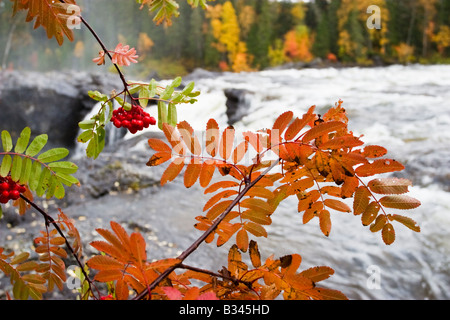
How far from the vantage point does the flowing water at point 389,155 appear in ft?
4.14

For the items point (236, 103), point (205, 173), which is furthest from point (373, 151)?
point (236, 103)

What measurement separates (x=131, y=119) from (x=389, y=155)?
172cm

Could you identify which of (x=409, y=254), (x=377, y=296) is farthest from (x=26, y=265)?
(x=409, y=254)

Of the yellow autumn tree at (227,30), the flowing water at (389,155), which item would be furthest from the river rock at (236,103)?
the yellow autumn tree at (227,30)

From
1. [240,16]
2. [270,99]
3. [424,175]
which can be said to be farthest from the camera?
[270,99]

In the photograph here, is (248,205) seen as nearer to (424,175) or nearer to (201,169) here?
(201,169)

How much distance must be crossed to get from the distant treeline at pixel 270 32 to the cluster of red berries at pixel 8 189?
6.81 feet

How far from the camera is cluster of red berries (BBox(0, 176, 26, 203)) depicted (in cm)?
35

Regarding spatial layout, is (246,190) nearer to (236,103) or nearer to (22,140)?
(22,140)

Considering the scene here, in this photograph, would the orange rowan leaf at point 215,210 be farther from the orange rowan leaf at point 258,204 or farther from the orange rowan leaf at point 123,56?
the orange rowan leaf at point 123,56

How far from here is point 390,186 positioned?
0.24 metres

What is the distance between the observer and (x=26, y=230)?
4.95 ft

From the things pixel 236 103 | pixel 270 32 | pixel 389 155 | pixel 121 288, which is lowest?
pixel 389 155
